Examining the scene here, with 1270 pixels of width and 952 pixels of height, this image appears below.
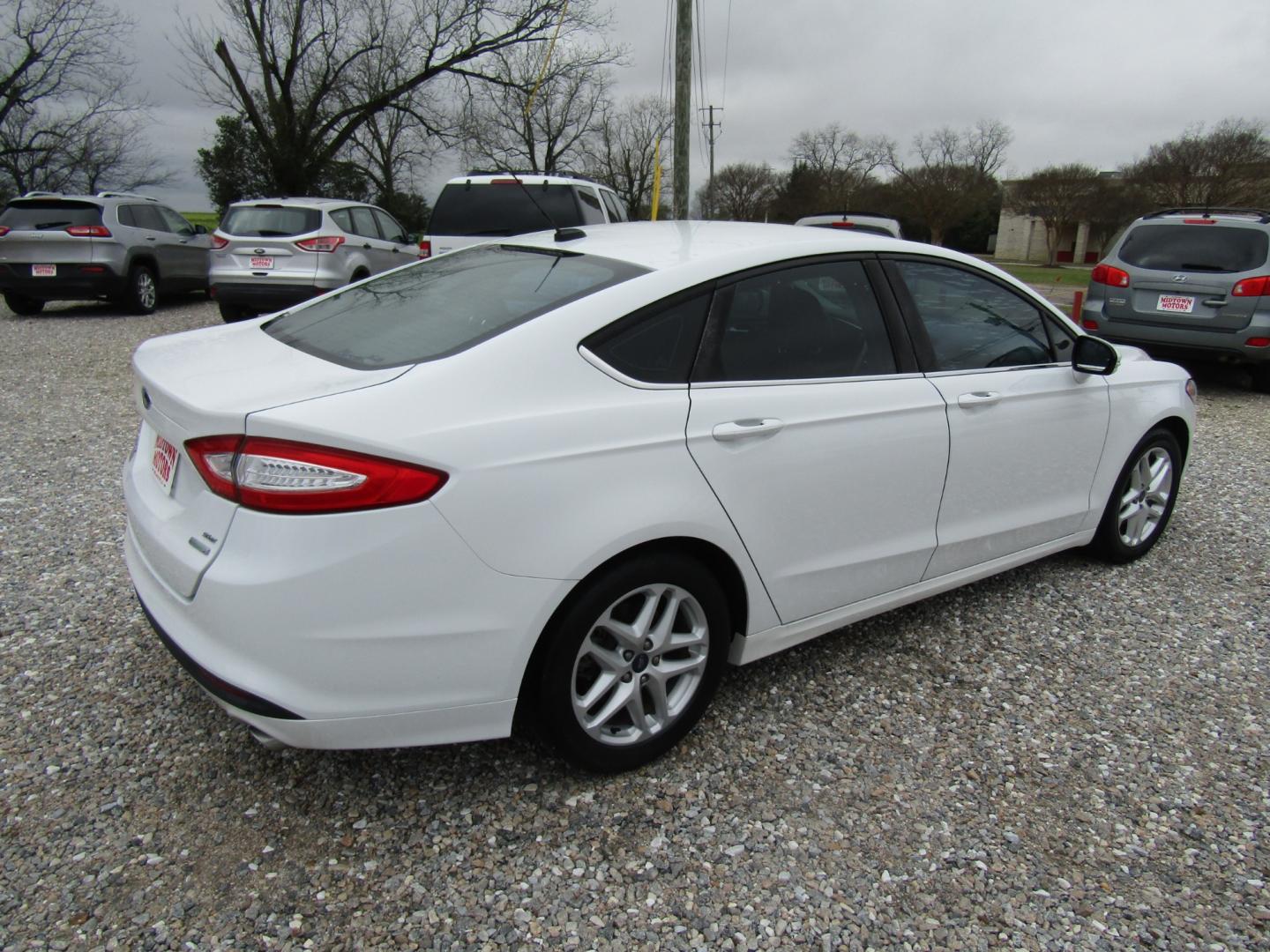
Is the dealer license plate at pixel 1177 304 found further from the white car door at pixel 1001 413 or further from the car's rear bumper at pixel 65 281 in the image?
the car's rear bumper at pixel 65 281

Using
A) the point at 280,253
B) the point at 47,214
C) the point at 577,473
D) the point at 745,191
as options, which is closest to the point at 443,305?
the point at 577,473

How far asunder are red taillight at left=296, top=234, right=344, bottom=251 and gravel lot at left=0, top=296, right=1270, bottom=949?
792 centimetres

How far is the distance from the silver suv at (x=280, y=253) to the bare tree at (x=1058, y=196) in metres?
37.3

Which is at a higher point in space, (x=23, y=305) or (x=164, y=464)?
(x=164, y=464)

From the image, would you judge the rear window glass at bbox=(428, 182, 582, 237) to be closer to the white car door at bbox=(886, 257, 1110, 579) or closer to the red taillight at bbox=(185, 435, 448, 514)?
the white car door at bbox=(886, 257, 1110, 579)

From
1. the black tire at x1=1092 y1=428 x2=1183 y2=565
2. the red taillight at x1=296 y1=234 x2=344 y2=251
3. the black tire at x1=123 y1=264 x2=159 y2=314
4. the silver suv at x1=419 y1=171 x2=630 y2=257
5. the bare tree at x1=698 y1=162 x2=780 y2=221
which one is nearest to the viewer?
the black tire at x1=1092 y1=428 x2=1183 y2=565

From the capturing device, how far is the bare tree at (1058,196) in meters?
39.5

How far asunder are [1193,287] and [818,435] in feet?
24.0

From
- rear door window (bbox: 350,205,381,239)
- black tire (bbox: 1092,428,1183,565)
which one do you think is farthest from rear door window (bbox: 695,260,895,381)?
rear door window (bbox: 350,205,381,239)

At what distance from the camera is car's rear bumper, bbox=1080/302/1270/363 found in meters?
7.98

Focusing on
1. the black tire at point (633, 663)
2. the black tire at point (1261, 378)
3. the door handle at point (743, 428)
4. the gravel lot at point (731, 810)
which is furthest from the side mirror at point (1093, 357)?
the black tire at point (1261, 378)

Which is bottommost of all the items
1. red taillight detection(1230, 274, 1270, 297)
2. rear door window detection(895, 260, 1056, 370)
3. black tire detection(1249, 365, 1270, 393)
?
black tire detection(1249, 365, 1270, 393)

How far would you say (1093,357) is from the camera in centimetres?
353

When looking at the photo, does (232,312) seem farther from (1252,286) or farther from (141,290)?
(1252,286)
